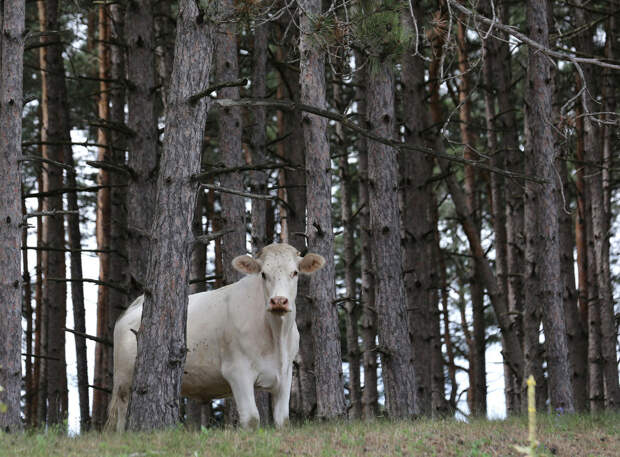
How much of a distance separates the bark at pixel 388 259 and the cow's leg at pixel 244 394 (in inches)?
92.6

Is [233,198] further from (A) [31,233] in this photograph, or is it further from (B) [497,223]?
(A) [31,233]

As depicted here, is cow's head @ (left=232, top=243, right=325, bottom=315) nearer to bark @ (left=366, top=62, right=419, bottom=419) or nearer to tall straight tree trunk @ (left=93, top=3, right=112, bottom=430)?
bark @ (left=366, top=62, right=419, bottom=419)

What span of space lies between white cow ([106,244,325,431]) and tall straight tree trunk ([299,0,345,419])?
1120mm

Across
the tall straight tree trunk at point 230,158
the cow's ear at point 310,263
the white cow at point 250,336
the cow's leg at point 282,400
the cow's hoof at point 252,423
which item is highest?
the tall straight tree trunk at point 230,158

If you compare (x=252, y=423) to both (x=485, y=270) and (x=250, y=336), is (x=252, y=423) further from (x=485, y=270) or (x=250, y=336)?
(x=485, y=270)

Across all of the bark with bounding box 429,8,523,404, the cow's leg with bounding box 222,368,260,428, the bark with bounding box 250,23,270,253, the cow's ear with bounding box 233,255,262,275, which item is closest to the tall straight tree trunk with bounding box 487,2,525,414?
the bark with bounding box 429,8,523,404

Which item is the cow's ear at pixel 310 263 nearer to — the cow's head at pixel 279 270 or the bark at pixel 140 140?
the cow's head at pixel 279 270

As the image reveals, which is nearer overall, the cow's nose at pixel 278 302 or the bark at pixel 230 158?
the cow's nose at pixel 278 302

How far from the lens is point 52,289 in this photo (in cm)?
1848

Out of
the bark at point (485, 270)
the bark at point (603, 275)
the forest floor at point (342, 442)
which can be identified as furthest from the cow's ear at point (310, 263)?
the bark at point (603, 275)

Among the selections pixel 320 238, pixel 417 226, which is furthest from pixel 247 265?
pixel 417 226

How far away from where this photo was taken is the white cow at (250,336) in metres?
9.57

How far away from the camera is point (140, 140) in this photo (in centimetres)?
1299

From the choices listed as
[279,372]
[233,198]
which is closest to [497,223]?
[233,198]
